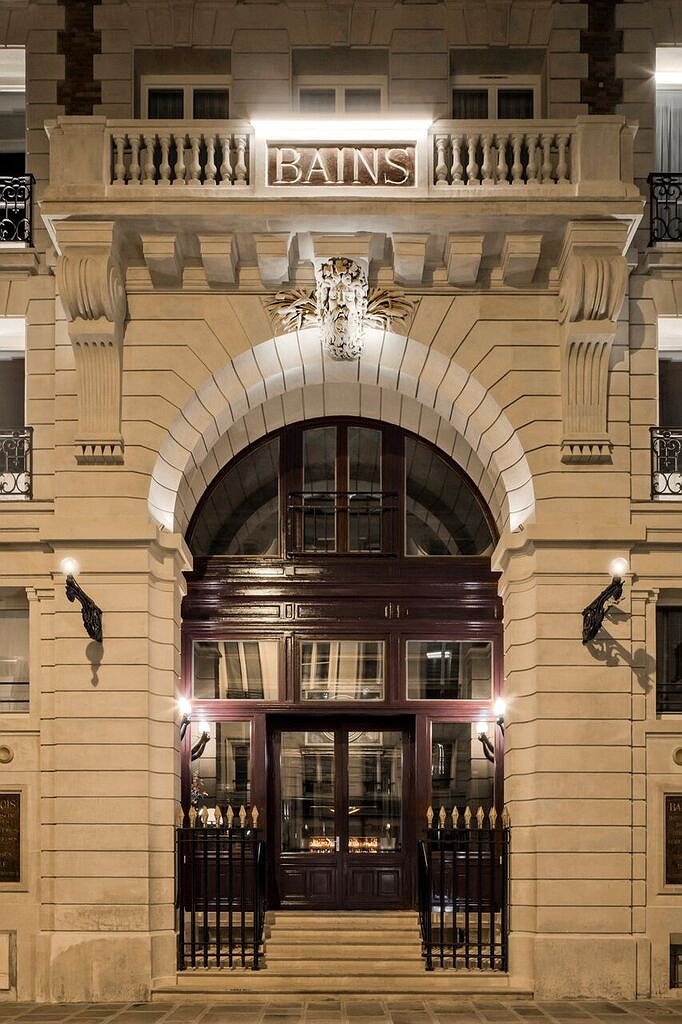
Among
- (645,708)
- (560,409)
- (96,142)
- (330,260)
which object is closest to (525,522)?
(560,409)

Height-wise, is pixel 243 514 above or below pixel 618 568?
above

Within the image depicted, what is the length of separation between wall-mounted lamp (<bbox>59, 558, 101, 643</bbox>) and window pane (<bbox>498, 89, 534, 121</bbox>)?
6880 millimetres

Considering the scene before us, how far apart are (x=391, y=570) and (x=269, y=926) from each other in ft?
14.1

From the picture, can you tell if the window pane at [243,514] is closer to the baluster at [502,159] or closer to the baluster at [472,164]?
the baluster at [472,164]

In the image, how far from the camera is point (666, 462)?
14805mm

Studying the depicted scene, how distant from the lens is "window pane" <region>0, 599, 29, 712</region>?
15.3 m

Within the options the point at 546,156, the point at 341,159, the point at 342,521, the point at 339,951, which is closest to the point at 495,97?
the point at 546,156

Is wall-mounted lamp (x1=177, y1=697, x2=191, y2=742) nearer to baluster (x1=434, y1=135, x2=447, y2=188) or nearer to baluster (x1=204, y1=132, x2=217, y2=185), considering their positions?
baluster (x1=204, y1=132, x2=217, y2=185)

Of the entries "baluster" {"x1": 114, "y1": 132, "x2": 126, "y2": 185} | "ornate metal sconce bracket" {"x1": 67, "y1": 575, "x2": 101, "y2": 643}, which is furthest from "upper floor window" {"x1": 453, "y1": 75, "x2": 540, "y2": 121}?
"ornate metal sconce bracket" {"x1": 67, "y1": 575, "x2": 101, "y2": 643}

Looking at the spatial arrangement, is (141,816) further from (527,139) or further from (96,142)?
(527,139)

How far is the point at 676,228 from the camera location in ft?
50.0

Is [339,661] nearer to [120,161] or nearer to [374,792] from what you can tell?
[374,792]

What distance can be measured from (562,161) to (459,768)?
23.0 ft

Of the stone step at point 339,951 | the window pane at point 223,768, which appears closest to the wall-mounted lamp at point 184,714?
the window pane at point 223,768
